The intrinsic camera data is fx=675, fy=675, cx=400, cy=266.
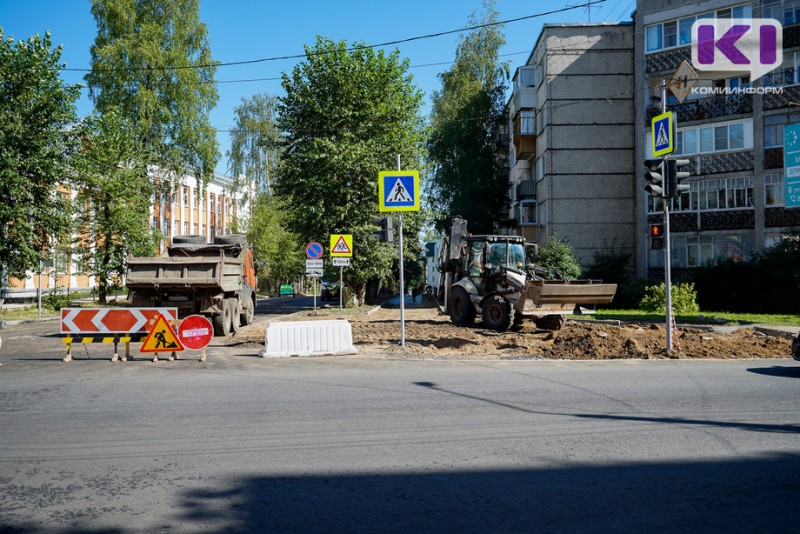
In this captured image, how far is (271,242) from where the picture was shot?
6438 centimetres

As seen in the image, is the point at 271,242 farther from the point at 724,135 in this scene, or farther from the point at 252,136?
the point at 724,135

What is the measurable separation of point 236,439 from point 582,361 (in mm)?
8074

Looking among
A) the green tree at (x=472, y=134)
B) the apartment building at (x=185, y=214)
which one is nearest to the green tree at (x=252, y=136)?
the apartment building at (x=185, y=214)

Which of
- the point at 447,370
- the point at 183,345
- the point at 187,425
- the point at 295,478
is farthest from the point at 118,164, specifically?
the point at 295,478

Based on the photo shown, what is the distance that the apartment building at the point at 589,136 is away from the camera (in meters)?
40.8

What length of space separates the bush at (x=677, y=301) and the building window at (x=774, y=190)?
782cm

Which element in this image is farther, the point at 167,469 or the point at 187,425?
the point at 187,425

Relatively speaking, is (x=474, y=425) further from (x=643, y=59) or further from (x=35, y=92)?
(x=643, y=59)

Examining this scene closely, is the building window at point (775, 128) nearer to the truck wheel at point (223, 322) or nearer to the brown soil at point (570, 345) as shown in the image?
the brown soil at point (570, 345)

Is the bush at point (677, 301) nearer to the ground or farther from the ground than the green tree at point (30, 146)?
nearer to the ground

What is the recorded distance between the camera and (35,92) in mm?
26000

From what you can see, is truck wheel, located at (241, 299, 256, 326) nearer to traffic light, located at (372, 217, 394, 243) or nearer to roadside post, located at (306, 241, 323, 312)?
roadside post, located at (306, 241, 323, 312)

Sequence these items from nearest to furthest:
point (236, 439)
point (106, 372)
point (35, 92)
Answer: point (236, 439) → point (106, 372) → point (35, 92)

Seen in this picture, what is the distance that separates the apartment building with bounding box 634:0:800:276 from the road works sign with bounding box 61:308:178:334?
A: 28953 mm
